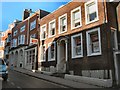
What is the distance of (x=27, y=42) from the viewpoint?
31.7 m

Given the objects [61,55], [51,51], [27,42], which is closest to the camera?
[61,55]

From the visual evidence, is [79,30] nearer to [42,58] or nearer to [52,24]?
[52,24]

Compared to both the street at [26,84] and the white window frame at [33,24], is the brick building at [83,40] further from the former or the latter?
the white window frame at [33,24]

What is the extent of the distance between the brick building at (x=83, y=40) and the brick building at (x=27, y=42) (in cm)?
399

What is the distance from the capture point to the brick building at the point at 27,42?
2816 centimetres

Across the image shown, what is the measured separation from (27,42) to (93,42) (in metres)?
17.0

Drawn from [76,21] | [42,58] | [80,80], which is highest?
[76,21]

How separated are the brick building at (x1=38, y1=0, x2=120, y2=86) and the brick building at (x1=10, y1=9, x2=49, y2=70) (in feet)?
13.1

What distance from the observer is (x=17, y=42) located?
37094 millimetres

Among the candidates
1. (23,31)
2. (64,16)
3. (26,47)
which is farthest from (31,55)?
(64,16)

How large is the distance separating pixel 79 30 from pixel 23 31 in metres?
18.0

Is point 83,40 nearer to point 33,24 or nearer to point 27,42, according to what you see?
point 33,24

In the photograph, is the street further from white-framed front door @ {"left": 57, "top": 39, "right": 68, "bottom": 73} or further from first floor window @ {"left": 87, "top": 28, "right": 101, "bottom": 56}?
white-framed front door @ {"left": 57, "top": 39, "right": 68, "bottom": 73}

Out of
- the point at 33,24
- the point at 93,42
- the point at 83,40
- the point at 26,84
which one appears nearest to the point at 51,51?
the point at 83,40
